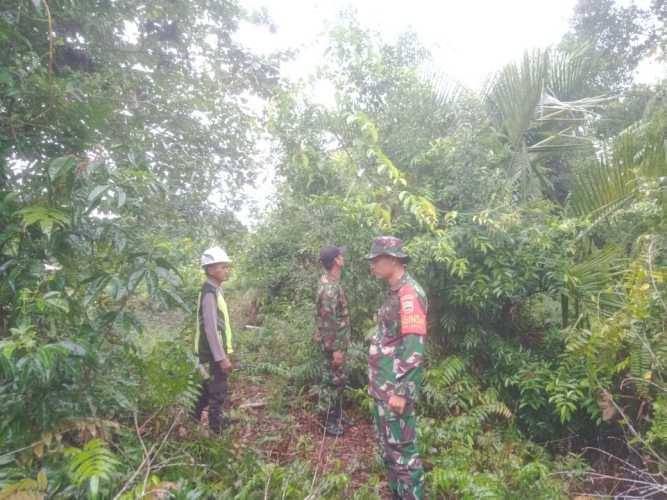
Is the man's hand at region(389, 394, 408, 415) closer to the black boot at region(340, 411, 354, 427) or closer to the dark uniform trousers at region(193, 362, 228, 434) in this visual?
the dark uniform trousers at region(193, 362, 228, 434)

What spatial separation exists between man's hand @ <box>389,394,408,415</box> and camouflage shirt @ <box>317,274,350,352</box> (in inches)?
54.6

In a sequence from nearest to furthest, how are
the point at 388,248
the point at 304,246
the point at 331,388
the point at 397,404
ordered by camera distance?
the point at 397,404 → the point at 388,248 → the point at 331,388 → the point at 304,246

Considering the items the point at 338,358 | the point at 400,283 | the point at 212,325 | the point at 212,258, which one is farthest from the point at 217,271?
the point at 400,283

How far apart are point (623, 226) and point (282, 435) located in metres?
3.64

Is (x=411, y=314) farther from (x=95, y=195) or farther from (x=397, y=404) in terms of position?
(x=95, y=195)

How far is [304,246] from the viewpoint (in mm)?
5344

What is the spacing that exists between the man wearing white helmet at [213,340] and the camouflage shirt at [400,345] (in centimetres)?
130

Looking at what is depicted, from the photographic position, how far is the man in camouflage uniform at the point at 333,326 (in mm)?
4145

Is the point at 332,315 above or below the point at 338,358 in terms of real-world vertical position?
above

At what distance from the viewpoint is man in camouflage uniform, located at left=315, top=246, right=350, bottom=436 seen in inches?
163

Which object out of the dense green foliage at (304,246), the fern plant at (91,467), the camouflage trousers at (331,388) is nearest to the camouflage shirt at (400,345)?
the dense green foliage at (304,246)

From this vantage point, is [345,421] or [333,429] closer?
[333,429]

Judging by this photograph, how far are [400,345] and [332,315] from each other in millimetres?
1242

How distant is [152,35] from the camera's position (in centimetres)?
639
